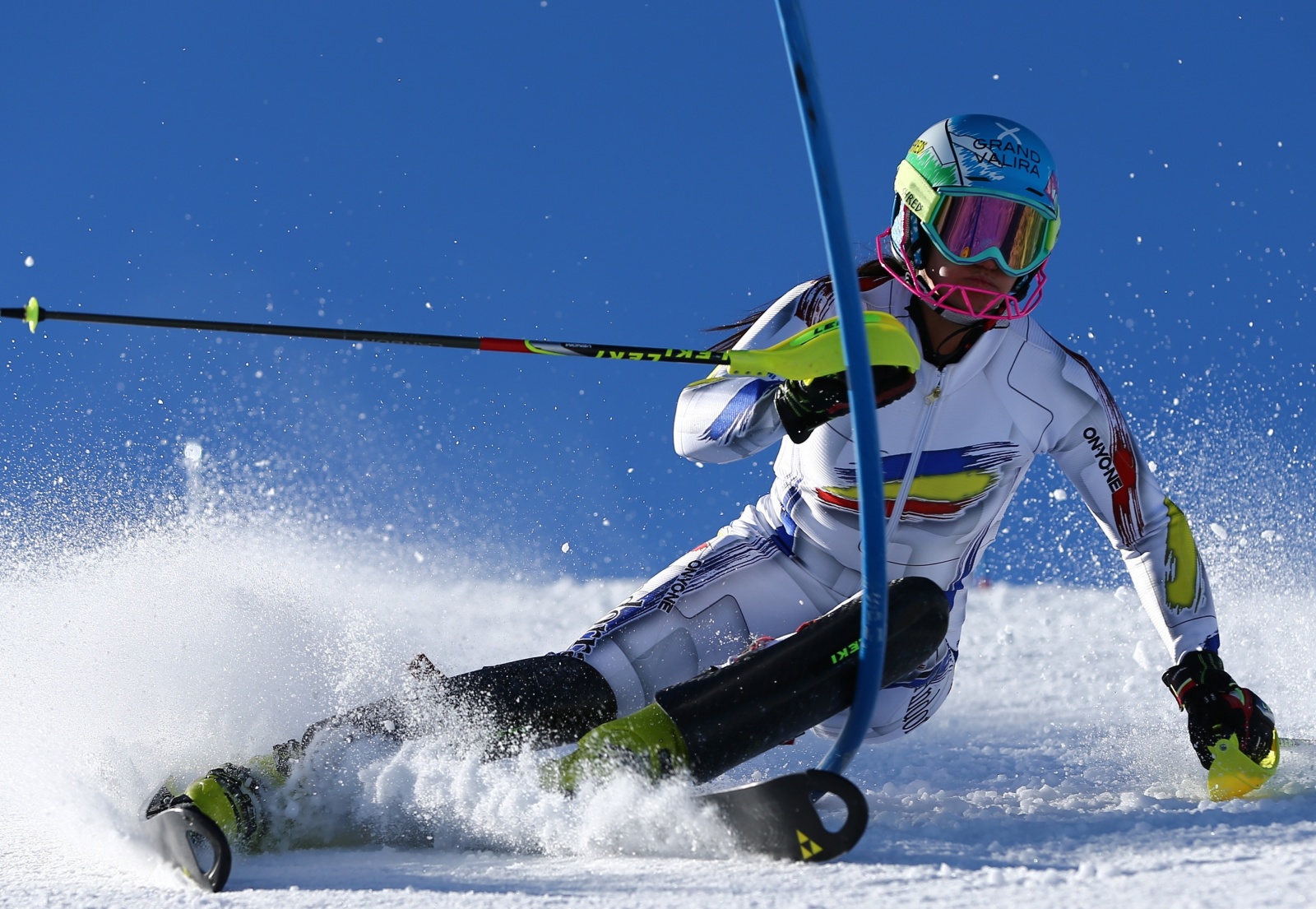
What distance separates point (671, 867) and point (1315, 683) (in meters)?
3.99

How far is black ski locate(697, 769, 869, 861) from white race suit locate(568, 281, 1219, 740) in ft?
2.62

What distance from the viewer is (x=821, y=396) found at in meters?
2.44

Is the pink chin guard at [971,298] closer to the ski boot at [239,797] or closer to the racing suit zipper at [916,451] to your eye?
the racing suit zipper at [916,451]

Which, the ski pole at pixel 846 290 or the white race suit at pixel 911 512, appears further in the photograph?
the white race suit at pixel 911 512

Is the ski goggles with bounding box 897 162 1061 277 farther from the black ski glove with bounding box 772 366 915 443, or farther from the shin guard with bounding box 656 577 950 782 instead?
the shin guard with bounding box 656 577 950 782

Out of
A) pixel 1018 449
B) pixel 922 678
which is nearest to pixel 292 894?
pixel 922 678

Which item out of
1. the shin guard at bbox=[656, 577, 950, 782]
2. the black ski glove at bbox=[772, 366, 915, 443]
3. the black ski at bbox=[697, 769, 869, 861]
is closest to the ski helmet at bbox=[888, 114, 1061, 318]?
the black ski glove at bbox=[772, 366, 915, 443]

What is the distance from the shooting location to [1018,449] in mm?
3064

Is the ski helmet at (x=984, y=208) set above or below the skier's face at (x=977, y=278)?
above

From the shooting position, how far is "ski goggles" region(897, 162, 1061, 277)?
109 inches

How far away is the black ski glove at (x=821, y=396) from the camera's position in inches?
95.7

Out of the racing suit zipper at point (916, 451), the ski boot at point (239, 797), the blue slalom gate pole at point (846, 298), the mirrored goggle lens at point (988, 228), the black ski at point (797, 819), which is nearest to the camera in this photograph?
the blue slalom gate pole at point (846, 298)

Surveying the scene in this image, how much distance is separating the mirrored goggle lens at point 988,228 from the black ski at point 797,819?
1.36m

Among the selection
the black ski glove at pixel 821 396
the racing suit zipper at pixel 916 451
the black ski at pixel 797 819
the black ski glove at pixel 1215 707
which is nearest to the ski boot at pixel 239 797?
the black ski at pixel 797 819
